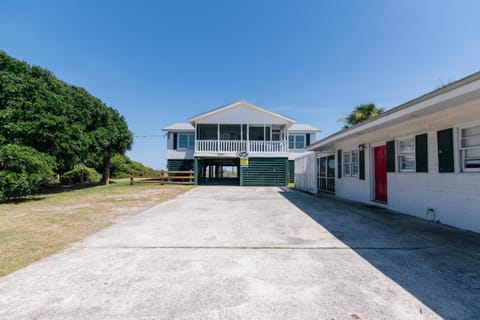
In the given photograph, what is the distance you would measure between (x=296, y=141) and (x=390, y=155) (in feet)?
48.2

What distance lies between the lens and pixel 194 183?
672 inches

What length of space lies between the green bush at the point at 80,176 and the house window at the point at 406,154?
19838 millimetres

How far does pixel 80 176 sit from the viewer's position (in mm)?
19047

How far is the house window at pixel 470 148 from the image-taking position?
4.75 meters

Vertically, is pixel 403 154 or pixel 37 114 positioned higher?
pixel 37 114

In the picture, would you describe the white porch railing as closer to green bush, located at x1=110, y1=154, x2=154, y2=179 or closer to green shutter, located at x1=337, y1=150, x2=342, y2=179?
green shutter, located at x1=337, y1=150, x2=342, y2=179

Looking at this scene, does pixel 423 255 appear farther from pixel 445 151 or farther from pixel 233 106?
pixel 233 106

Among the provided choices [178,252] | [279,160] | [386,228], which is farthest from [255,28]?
[178,252]

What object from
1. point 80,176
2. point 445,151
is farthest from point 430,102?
point 80,176

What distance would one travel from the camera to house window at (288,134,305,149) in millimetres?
21797

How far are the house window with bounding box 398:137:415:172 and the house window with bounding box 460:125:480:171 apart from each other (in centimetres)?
143

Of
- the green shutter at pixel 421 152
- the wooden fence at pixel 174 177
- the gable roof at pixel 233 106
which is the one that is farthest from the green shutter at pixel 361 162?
the wooden fence at pixel 174 177

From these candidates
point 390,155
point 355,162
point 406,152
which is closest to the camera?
point 406,152

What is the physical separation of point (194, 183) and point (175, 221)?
11450 mm
